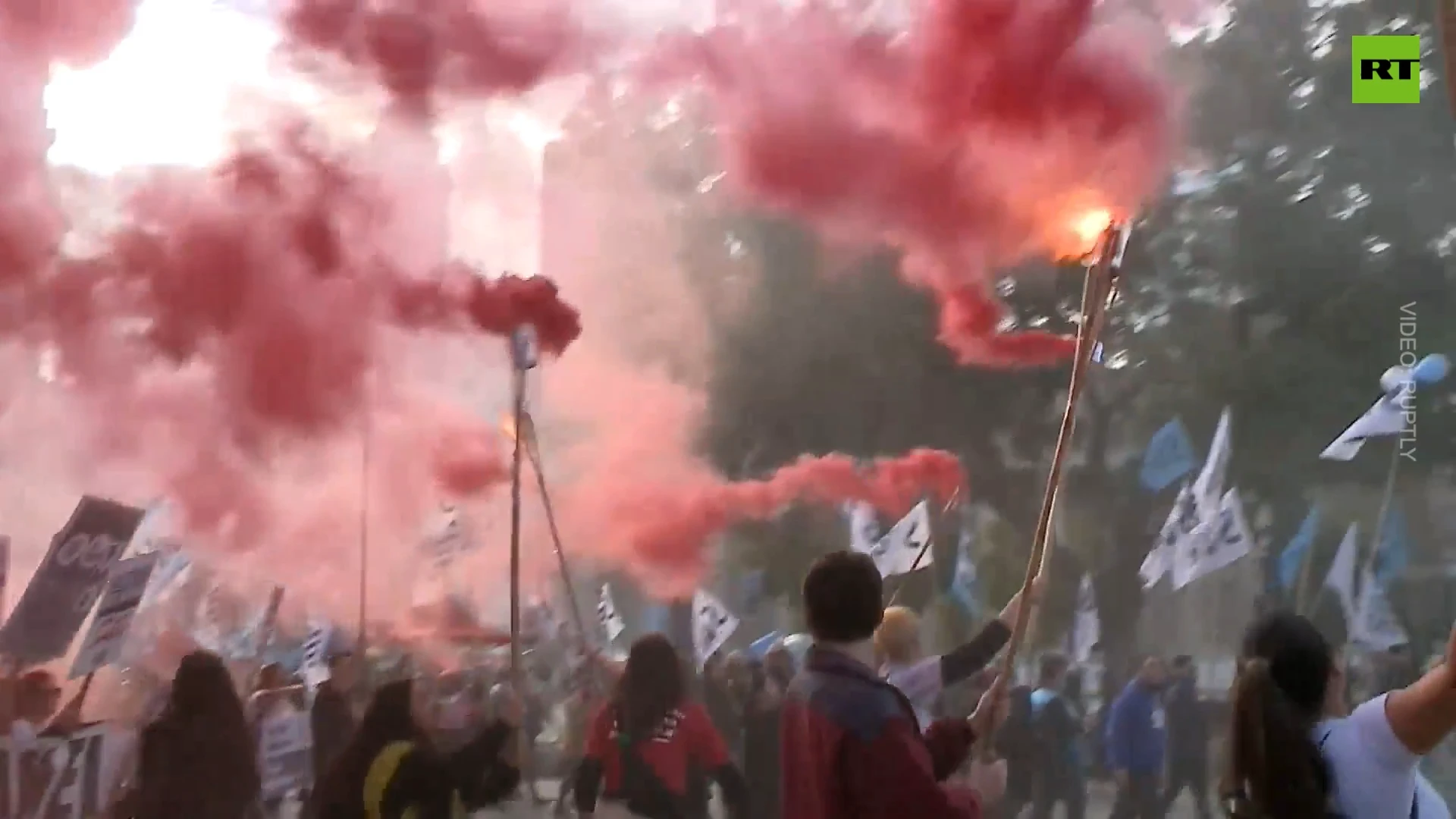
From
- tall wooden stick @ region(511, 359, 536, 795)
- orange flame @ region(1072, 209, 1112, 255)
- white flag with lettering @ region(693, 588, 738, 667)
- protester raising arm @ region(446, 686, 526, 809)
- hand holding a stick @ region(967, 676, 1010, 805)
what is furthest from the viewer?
white flag with lettering @ region(693, 588, 738, 667)

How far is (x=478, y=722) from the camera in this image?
3863mm

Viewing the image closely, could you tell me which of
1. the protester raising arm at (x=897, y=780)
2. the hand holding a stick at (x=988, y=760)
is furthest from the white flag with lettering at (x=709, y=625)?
the protester raising arm at (x=897, y=780)

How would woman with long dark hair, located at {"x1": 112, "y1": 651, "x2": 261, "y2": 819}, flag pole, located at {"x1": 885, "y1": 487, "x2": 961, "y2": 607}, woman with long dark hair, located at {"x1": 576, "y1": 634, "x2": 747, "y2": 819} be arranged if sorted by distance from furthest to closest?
1. flag pole, located at {"x1": 885, "y1": 487, "x2": 961, "y2": 607}
2. woman with long dark hair, located at {"x1": 576, "y1": 634, "x2": 747, "y2": 819}
3. woman with long dark hair, located at {"x1": 112, "y1": 651, "x2": 261, "y2": 819}

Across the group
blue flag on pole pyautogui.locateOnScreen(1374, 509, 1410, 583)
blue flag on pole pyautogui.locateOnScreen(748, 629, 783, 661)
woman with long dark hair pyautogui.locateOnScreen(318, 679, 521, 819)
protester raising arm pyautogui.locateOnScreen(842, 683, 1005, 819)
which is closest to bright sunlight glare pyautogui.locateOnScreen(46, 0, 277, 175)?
woman with long dark hair pyautogui.locateOnScreen(318, 679, 521, 819)

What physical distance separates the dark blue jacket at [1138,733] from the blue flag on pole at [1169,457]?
0.70 meters

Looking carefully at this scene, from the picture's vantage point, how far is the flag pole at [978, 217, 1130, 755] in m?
2.96

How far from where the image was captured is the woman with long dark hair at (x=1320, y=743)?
5.53ft

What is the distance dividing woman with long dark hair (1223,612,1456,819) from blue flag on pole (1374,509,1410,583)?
8.86ft

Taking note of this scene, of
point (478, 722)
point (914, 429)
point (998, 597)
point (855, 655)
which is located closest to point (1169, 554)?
point (998, 597)

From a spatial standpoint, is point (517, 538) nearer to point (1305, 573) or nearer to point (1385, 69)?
point (1305, 573)

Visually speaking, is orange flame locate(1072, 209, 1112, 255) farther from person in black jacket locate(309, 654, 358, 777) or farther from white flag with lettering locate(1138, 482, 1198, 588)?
person in black jacket locate(309, 654, 358, 777)

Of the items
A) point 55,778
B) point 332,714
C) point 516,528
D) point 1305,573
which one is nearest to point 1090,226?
point 1305,573

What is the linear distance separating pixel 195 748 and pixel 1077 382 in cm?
238

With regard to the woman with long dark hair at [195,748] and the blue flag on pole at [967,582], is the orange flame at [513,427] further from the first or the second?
the blue flag on pole at [967,582]
